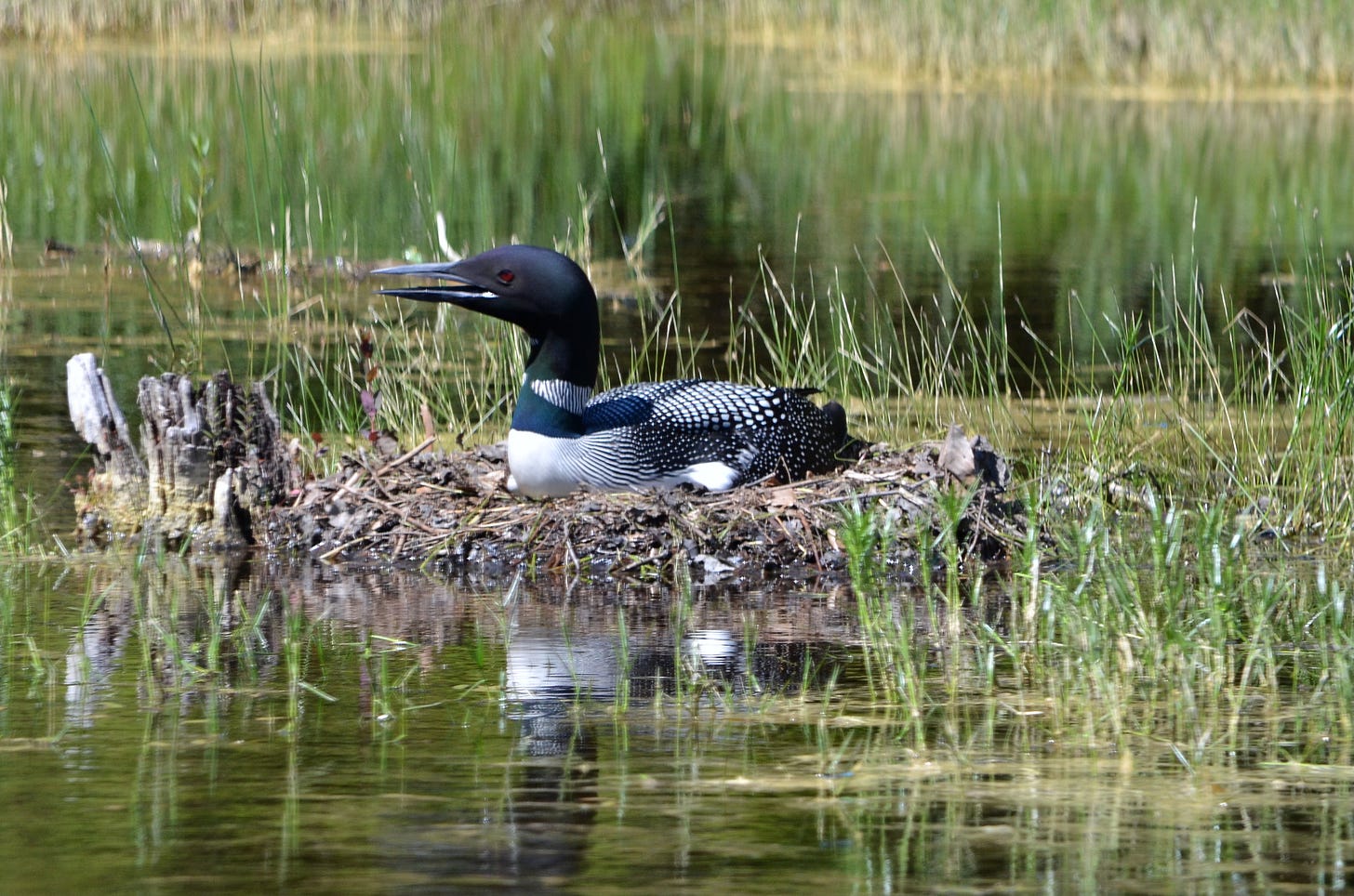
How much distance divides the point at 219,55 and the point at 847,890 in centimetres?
1776

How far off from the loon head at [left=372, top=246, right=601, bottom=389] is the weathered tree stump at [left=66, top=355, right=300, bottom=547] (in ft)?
2.33

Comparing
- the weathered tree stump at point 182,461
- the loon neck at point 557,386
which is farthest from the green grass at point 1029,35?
the loon neck at point 557,386

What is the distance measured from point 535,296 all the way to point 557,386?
0.31 metres

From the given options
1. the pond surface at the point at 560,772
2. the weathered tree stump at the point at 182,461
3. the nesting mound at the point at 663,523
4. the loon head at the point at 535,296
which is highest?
the loon head at the point at 535,296

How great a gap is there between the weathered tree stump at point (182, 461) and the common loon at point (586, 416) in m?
0.75

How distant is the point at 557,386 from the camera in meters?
7.03

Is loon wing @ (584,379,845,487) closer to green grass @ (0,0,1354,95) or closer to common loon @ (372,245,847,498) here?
common loon @ (372,245,847,498)

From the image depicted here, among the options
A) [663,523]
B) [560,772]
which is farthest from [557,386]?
[560,772]

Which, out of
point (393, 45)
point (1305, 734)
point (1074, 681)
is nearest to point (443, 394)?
point (1074, 681)

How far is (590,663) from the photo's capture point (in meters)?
5.36

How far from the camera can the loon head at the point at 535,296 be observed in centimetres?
695

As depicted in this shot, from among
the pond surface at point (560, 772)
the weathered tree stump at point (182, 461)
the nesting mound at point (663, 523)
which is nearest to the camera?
the pond surface at point (560, 772)

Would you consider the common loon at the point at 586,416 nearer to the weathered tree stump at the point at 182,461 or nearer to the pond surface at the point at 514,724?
the pond surface at the point at 514,724

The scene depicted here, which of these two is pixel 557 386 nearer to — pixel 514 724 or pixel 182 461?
pixel 182 461
